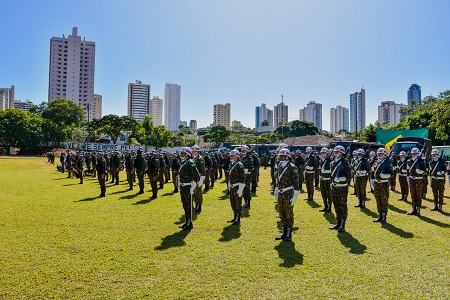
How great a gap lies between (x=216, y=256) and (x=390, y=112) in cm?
15202

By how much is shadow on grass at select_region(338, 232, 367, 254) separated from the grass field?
0.02 m

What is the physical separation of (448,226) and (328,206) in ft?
11.4

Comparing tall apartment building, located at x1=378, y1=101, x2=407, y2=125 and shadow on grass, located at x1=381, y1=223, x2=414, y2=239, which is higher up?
tall apartment building, located at x1=378, y1=101, x2=407, y2=125

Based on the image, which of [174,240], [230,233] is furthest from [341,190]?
[174,240]

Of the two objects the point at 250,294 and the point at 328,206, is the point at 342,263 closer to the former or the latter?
the point at 250,294

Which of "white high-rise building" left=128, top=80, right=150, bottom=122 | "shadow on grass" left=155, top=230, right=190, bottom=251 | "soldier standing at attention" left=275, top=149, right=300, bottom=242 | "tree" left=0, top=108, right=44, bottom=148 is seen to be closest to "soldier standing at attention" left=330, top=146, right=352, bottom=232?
"soldier standing at attention" left=275, top=149, right=300, bottom=242

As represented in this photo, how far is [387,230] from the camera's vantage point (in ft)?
27.3

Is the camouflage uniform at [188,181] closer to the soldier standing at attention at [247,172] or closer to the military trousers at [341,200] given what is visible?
the soldier standing at attention at [247,172]

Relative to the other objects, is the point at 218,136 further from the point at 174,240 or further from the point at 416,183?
the point at 174,240

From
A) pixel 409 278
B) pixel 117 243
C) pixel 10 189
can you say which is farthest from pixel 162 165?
pixel 409 278

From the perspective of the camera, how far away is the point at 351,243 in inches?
282

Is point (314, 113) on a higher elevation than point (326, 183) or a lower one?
higher

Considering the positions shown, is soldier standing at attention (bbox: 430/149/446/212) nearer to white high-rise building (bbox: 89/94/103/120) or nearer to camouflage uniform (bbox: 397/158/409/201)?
camouflage uniform (bbox: 397/158/409/201)

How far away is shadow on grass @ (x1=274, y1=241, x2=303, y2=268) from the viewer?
5905 mm
